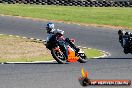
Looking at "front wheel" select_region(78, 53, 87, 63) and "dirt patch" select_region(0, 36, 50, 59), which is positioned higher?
"front wheel" select_region(78, 53, 87, 63)

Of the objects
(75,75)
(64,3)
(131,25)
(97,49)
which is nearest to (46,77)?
(75,75)

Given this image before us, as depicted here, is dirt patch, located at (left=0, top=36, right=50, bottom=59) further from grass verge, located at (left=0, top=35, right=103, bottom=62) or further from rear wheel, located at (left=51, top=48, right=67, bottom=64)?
rear wheel, located at (left=51, top=48, right=67, bottom=64)

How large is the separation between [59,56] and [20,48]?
5.48 m

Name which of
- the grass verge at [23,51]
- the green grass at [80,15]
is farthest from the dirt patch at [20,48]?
the green grass at [80,15]

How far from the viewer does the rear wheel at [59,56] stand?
1850 centimetres

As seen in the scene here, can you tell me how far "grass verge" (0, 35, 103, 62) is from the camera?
2059 centimetres

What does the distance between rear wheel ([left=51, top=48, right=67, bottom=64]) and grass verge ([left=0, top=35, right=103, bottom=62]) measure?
1834 mm

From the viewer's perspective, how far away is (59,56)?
734 inches

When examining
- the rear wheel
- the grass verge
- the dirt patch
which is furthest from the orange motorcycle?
the dirt patch

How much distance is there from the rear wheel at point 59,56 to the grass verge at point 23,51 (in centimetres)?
183

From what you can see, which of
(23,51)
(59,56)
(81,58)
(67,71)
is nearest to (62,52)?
(59,56)

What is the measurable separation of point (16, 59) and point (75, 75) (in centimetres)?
490

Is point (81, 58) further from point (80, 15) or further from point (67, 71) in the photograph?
point (80, 15)

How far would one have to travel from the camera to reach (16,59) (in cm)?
2017
